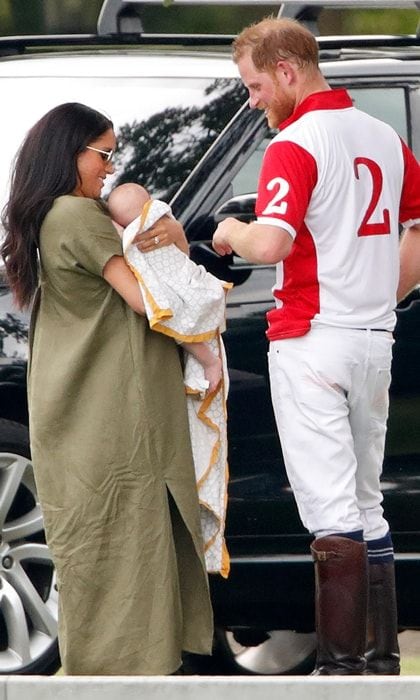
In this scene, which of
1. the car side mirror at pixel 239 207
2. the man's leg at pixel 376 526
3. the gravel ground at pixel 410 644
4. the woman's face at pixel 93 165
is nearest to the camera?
the woman's face at pixel 93 165

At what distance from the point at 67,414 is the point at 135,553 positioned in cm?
42

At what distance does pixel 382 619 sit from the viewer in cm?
545

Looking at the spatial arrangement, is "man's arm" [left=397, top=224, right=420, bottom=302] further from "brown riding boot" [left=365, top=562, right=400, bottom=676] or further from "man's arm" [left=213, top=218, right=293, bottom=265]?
"brown riding boot" [left=365, top=562, right=400, bottom=676]

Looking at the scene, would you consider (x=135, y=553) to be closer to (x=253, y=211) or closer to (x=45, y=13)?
(x=253, y=211)

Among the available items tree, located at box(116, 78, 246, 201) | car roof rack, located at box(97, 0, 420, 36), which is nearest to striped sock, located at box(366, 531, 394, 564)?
tree, located at box(116, 78, 246, 201)

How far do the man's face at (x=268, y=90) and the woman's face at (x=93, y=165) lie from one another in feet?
1.38

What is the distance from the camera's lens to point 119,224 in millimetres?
5098

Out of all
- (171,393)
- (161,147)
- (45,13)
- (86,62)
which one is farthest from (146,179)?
(45,13)

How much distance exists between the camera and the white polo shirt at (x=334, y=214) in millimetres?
5016

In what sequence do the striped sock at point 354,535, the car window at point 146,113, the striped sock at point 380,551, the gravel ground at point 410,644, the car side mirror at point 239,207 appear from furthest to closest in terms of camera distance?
the gravel ground at point 410,644, the car window at point 146,113, the car side mirror at point 239,207, the striped sock at point 380,551, the striped sock at point 354,535

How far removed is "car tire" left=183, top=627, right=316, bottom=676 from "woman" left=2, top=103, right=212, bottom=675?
1455mm

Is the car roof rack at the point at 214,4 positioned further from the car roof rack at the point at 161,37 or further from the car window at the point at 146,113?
the car window at the point at 146,113

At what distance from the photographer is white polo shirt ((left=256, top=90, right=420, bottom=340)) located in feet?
16.5

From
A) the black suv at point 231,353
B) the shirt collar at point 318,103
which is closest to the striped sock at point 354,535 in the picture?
the black suv at point 231,353
